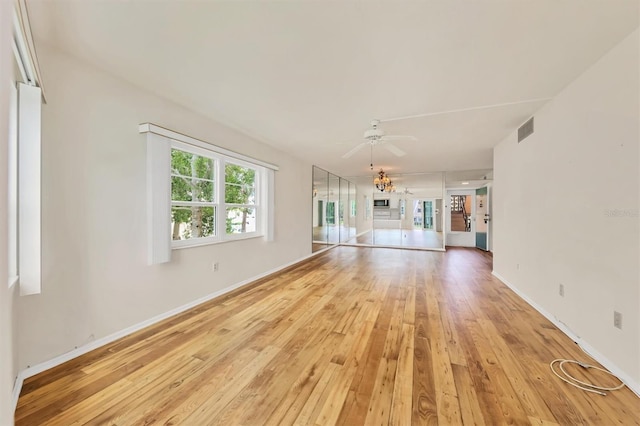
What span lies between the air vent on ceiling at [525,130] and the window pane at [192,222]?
4436 millimetres

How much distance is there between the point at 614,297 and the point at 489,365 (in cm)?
107

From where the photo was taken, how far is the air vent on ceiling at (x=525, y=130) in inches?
128

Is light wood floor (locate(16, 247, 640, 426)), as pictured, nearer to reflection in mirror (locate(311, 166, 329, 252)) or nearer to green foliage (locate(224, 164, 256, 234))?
green foliage (locate(224, 164, 256, 234))

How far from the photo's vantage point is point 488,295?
11.9 feet

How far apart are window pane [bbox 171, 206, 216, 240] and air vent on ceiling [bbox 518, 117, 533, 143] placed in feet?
14.6

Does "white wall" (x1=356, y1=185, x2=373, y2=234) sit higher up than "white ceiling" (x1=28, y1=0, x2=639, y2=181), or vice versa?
"white ceiling" (x1=28, y1=0, x2=639, y2=181)

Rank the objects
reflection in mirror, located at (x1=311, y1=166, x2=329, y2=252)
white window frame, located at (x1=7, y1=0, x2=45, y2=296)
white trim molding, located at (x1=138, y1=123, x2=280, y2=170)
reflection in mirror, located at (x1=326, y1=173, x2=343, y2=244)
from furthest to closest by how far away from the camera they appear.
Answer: reflection in mirror, located at (x1=326, y1=173, x2=343, y2=244) → reflection in mirror, located at (x1=311, y1=166, x2=329, y2=252) → white trim molding, located at (x1=138, y1=123, x2=280, y2=170) → white window frame, located at (x1=7, y1=0, x2=45, y2=296)

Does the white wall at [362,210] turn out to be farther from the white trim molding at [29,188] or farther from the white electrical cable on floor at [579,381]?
the white trim molding at [29,188]

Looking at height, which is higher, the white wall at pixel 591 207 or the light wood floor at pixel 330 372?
Result: the white wall at pixel 591 207

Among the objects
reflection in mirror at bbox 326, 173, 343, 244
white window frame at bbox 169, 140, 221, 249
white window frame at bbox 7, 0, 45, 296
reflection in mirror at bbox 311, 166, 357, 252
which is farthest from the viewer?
reflection in mirror at bbox 326, 173, 343, 244

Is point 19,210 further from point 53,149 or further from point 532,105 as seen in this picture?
point 532,105

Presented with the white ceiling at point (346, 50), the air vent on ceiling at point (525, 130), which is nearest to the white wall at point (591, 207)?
the air vent on ceiling at point (525, 130)

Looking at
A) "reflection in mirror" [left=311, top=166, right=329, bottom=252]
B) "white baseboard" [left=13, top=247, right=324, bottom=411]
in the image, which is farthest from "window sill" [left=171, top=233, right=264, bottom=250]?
"reflection in mirror" [left=311, top=166, right=329, bottom=252]

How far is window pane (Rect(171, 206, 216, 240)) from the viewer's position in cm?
310
